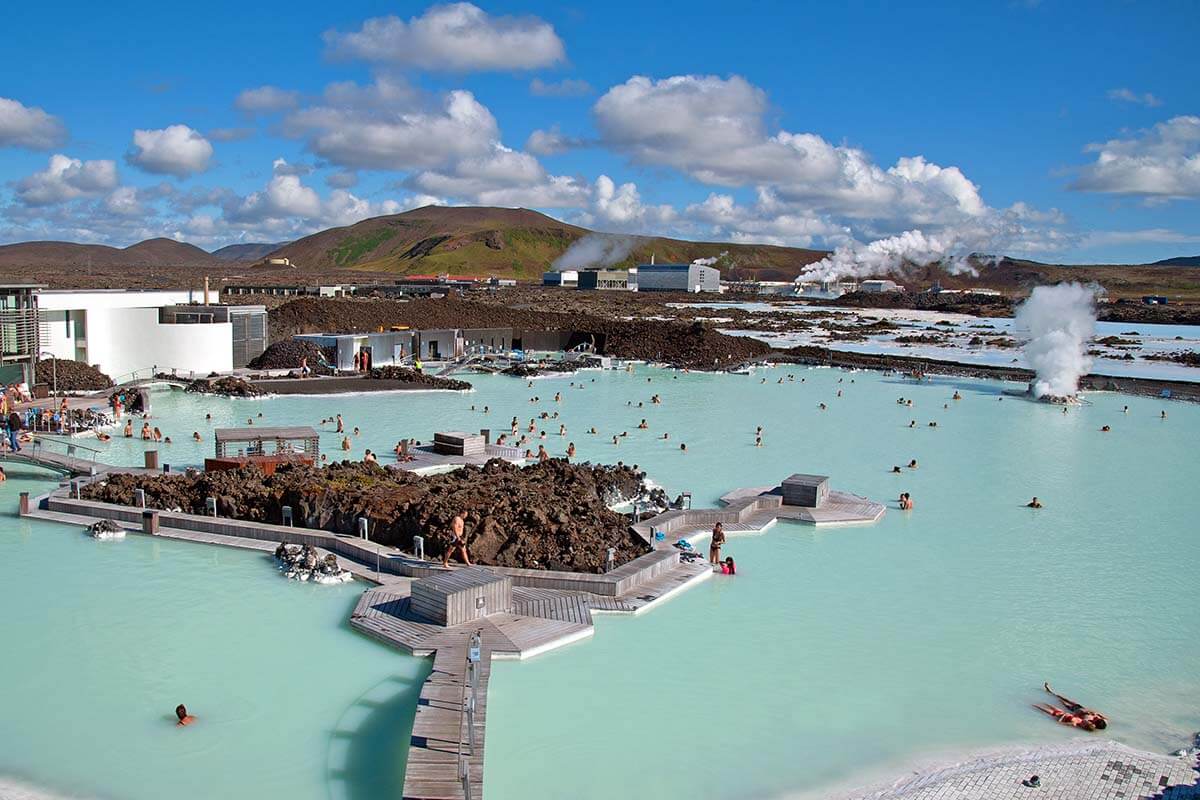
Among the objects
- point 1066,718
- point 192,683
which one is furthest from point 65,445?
point 1066,718

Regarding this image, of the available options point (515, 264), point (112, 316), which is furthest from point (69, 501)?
point (515, 264)

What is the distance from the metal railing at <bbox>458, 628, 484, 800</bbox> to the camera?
319 inches

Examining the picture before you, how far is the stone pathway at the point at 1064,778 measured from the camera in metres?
8.76

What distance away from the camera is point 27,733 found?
9344mm

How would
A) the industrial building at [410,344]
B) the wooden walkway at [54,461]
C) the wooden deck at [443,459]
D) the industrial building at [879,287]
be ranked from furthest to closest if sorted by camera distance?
the industrial building at [879,287] → the industrial building at [410,344] → the wooden deck at [443,459] → the wooden walkway at [54,461]

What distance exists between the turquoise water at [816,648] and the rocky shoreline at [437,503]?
1558 millimetres

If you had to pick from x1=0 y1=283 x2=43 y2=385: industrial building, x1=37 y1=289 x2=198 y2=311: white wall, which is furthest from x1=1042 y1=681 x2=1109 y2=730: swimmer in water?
x1=37 y1=289 x2=198 y2=311: white wall

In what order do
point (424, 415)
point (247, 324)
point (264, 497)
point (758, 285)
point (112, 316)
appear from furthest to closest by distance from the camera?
1. point (758, 285)
2. point (247, 324)
3. point (112, 316)
4. point (424, 415)
5. point (264, 497)

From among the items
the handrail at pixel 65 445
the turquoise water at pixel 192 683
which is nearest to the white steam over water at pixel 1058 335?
the turquoise water at pixel 192 683

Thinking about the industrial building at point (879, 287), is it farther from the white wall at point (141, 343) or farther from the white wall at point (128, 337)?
the white wall at point (141, 343)

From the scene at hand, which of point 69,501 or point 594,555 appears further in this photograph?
point 69,501

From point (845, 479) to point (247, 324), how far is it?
27254 mm

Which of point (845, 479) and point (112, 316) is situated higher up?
point (112, 316)

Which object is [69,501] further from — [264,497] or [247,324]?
[247,324]
